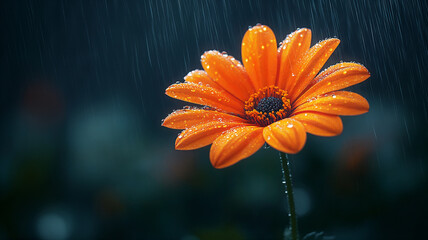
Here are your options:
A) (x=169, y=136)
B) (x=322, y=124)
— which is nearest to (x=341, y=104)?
(x=322, y=124)

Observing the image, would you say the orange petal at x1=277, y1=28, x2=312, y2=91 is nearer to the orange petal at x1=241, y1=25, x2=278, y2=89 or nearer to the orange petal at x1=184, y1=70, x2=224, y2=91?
the orange petal at x1=241, y1=25, x2=278, y2=89

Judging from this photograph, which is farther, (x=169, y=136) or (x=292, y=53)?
(x=169, y=136)

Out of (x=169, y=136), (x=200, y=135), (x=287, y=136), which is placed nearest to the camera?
(x=287, y=136)

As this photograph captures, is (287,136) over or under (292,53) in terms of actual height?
under

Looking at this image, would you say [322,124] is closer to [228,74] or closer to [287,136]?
[287,136]

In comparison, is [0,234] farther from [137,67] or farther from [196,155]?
[137,67]

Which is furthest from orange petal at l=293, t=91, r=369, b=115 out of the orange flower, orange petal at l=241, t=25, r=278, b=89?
orange petal at l=241, t=25, r=278, b=89

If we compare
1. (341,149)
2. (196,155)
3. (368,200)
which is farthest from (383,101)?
(196,155)

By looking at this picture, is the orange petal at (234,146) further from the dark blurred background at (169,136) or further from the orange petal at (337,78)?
the dark blurred background at (169,136)
